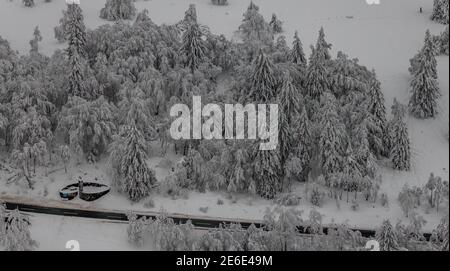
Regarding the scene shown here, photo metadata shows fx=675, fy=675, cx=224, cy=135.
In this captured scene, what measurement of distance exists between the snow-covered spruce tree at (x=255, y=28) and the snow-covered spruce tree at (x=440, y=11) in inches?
989

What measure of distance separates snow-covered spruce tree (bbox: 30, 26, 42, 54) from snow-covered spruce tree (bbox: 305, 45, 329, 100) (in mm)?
36278

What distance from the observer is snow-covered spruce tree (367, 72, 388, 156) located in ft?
254

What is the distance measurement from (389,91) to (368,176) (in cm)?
1736

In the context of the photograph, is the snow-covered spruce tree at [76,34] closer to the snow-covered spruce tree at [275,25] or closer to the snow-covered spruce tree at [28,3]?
the snow-covered spruce tree at [28,3]

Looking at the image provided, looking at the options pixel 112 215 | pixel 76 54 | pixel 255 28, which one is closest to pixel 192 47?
pixel 255 28

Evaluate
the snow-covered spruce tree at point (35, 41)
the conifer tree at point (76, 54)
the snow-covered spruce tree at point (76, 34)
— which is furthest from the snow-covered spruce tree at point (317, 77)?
the snow-covered spruce tree at point (35, 41)

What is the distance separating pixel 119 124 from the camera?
80250 mm

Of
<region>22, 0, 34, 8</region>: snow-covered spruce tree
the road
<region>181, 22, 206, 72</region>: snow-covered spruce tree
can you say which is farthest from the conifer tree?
<region>22, 0, 34, 8</region>: snow-covered spruce tree

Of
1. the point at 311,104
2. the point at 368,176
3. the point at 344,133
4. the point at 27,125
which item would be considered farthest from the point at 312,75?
the point at 27,125

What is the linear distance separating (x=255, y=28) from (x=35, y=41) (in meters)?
30.4

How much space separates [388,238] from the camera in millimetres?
62531

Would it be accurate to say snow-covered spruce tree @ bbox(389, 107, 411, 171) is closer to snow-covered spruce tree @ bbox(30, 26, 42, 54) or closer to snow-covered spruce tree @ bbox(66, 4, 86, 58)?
snow-covered spruce tree @ bbox(66, 4, 86, 58)
